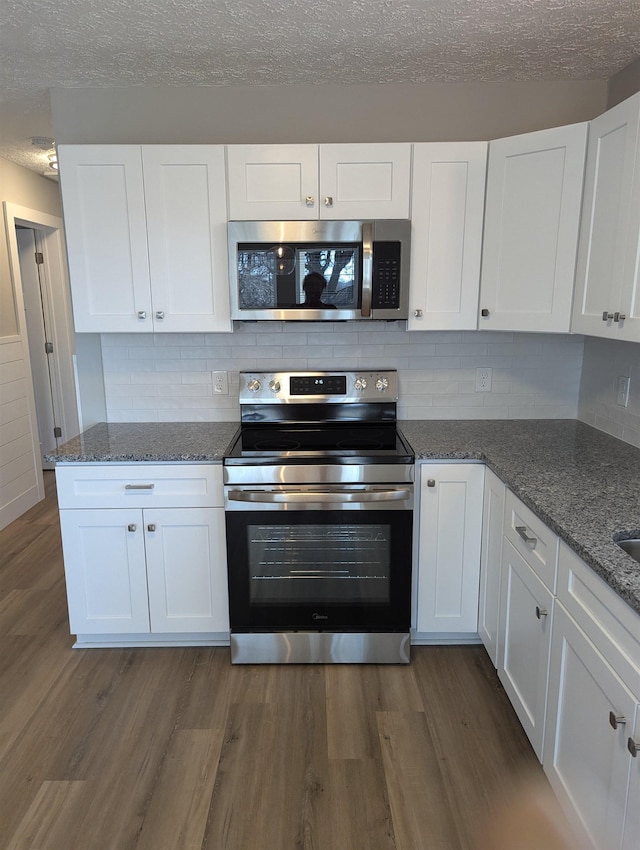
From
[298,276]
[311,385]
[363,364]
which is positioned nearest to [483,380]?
[363,364]

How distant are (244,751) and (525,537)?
1214 mm

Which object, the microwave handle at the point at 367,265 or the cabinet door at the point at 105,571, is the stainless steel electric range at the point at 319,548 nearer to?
the cabinet door at the point at 105,571

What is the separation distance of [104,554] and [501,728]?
5.60 ft

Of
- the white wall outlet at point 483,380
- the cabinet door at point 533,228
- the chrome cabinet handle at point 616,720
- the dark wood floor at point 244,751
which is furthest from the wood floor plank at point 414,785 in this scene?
the cabinet door at point 533,228

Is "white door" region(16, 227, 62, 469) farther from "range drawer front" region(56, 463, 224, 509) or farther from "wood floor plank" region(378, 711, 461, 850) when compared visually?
"wood floor plank" region(378, 711, 461, 850)

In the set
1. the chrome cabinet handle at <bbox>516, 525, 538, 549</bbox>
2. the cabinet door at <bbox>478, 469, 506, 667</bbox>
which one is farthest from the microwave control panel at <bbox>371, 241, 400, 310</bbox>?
the chrome cabinet handle at <bbox>516, 525, 538, 549</bbox>

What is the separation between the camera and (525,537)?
69.3 inches

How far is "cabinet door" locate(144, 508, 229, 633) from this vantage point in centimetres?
231

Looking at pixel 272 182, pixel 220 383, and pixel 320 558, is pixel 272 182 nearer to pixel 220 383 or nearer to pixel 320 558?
pixel 220 383

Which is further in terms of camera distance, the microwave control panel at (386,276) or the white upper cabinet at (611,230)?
the microwave control panel at (386,276)

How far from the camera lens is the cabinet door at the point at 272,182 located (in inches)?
89.7

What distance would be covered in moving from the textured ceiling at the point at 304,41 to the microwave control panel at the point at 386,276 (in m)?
0.73

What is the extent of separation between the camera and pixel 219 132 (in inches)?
98.7

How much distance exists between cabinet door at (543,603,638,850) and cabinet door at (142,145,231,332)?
178 cm
